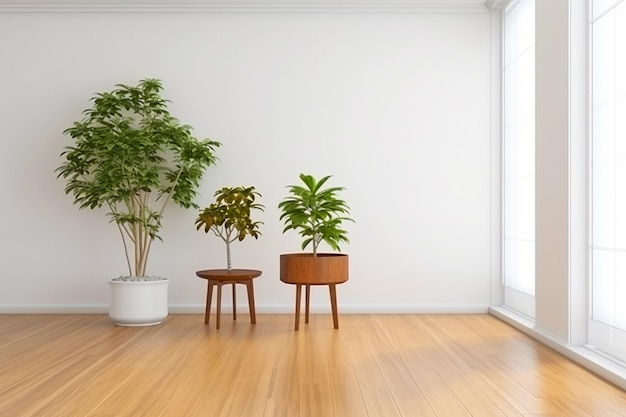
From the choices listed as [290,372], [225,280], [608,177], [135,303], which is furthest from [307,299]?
[608,177]

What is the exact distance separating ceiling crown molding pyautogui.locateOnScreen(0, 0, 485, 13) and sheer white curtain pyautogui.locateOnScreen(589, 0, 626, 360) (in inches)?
78.5

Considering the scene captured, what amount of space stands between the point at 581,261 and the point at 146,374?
7.96 ft

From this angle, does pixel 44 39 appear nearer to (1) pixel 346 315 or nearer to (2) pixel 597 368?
(1) pixel 346 315

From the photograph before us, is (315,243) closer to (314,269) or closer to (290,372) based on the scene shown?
(314,269)

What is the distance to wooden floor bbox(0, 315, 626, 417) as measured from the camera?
106 inches

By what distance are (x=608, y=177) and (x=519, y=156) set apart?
1.53m

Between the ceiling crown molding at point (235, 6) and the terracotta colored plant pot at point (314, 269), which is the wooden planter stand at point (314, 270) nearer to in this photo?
the terracotta colored plant pot at point (314, 269)

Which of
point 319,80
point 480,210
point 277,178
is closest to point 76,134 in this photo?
point 277,178

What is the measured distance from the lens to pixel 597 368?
3.26 meters

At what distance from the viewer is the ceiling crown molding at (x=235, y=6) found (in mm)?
5410

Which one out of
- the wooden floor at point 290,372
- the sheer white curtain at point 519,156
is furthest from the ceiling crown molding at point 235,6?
the wooden floor at point 290,372

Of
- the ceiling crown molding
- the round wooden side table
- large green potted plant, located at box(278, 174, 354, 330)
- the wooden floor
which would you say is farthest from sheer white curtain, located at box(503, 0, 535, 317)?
the round wooden side table

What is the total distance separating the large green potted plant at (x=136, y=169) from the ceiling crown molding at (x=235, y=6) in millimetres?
681

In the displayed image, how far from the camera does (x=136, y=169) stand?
16.0 ft
